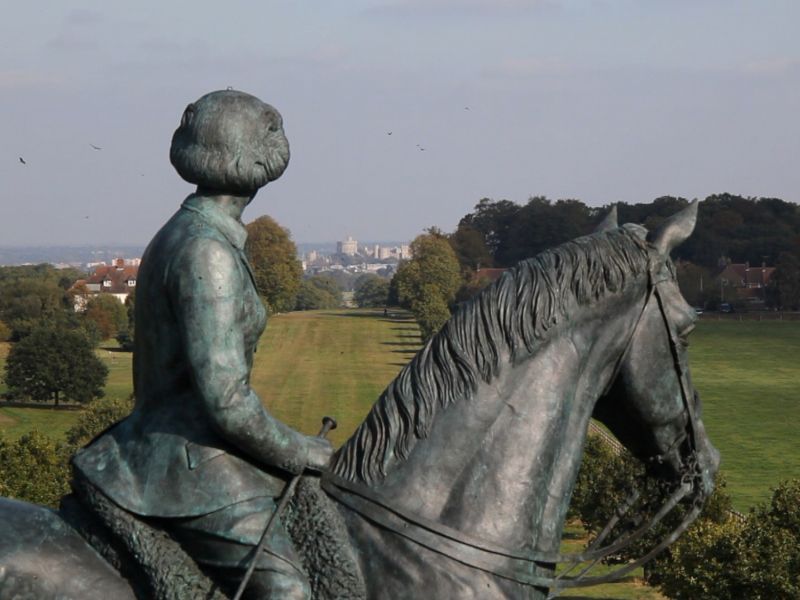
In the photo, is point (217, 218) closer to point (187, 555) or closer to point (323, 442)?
point (323, 442)

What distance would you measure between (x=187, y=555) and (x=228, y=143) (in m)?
1.69

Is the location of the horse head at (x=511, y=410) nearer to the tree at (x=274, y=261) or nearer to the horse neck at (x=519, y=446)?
the horse neck at (x=519, y=446)

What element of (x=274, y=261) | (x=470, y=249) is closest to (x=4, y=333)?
(x=274, y=261)

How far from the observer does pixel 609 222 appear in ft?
20.3

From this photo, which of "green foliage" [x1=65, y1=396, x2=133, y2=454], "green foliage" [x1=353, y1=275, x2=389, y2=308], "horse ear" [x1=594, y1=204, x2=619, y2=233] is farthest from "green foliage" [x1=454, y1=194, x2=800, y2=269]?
"horse ear" [x1=594, y1=204, x2=619, y2=233]

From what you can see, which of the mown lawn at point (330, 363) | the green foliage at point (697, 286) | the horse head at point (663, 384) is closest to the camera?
the horse head at point (663, 384)

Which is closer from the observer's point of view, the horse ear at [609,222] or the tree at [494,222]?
the horse ear at [609,222]

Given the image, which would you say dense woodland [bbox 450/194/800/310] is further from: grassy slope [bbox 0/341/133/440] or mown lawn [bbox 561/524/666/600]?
mown lawn [bbox 561/524/666/600]

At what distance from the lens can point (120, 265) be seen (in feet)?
573

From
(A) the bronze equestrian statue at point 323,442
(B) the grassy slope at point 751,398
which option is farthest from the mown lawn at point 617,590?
(A) the bronze equestrian statue at point 323,442

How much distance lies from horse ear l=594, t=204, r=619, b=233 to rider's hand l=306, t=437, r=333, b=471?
1.56m

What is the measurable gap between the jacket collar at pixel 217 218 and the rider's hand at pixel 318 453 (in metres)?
0.85

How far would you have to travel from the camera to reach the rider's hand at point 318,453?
18.0 feet

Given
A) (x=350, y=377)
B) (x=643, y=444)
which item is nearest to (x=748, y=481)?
(x=350, y=377)
